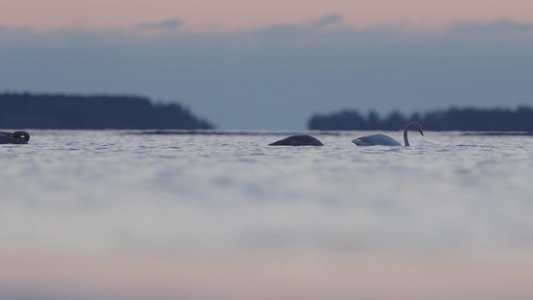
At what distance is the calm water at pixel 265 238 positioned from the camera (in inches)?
299

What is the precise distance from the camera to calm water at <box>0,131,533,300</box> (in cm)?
759

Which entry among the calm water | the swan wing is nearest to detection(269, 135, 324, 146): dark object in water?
the swan wing

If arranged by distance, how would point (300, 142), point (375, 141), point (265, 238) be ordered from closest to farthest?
point (265, 238)
point (375, 141)
point (300, 142)

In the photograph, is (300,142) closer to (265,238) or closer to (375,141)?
(375,141)

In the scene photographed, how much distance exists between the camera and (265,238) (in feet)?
33.0

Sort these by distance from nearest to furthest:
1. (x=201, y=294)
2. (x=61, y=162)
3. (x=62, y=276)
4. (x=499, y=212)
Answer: (x=201, y=294) < (x=62, y=276) < (x=499, y=212) < (x=61, y=162)

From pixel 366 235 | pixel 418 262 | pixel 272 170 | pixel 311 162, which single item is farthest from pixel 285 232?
pixel 311 162

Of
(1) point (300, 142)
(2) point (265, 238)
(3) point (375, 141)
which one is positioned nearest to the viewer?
(2) point (265, 238)

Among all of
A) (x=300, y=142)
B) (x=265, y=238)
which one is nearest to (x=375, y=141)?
(x=300, y=142)

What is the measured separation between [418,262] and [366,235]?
1.70 metres

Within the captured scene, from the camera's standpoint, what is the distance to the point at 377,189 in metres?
16.3

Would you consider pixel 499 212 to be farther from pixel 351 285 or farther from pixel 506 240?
pixel 351 285

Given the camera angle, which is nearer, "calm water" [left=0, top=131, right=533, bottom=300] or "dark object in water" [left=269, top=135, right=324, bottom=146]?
"calm water" [left=0, top=131, right=533, bottom=300]

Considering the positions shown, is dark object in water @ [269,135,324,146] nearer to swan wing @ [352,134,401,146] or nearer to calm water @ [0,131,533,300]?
swan wing @ [352,134,401,146]
